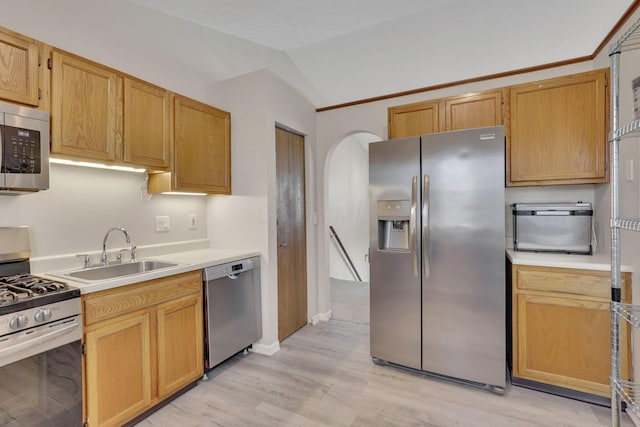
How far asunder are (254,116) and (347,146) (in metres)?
3.28

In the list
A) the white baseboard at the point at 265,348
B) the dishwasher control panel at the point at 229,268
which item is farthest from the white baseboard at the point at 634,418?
the dishwasher control panel at the point at 229,268

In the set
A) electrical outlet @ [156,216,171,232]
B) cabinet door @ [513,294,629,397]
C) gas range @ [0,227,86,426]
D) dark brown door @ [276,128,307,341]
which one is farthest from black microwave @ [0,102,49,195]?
cabinet door @ [513,294,629,397]

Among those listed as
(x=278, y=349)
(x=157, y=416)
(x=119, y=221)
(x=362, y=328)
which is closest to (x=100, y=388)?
(x=157, y=416)

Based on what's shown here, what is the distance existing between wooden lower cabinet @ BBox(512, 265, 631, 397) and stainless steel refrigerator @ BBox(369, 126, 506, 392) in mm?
182

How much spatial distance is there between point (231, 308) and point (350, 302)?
7.05 ft

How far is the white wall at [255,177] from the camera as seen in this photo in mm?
2686

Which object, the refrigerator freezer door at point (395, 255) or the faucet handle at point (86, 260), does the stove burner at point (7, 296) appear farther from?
the refrigerator freezer door at point (395, 255)

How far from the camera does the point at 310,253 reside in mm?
3420

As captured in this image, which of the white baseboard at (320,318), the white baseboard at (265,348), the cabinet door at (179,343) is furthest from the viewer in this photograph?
the white baseboard at (320,318)

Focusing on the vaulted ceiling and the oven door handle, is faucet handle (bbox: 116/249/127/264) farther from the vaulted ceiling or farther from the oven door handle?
the vaulted ceiling

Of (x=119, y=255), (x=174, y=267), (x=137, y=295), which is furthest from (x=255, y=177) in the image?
(x=137, y=295)

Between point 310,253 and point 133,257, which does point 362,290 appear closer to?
point 310,253

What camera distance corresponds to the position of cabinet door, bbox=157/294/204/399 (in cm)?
193

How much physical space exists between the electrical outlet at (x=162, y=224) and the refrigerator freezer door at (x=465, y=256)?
2.15 m
